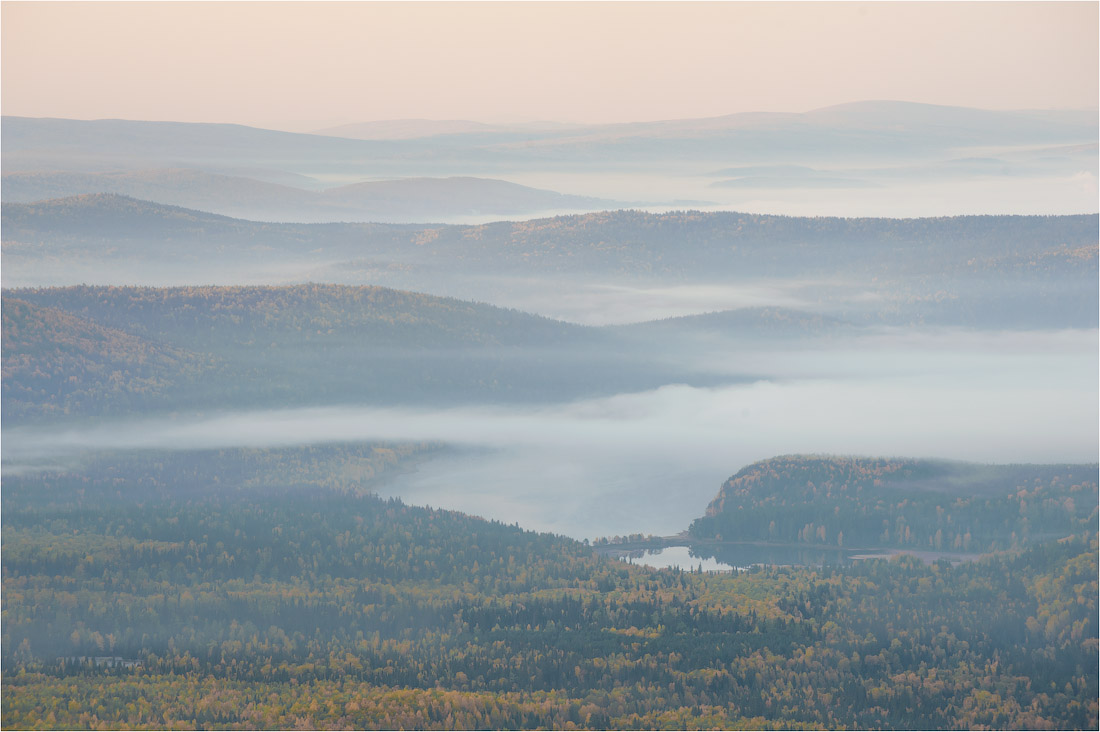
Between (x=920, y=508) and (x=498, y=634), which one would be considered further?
(x=920, y=508)

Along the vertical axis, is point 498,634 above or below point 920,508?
below

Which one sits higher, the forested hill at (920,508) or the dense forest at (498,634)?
the forested hill at (920,508)

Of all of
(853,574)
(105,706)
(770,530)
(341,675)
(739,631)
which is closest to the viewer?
(105,706)

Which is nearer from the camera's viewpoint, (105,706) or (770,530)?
(105,706)

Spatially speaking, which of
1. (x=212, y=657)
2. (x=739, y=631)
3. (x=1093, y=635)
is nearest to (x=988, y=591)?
(x=1093, y=635)

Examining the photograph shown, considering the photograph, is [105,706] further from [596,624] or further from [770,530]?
[770,530]

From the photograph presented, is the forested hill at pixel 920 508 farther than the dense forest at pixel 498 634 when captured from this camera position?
Yes
